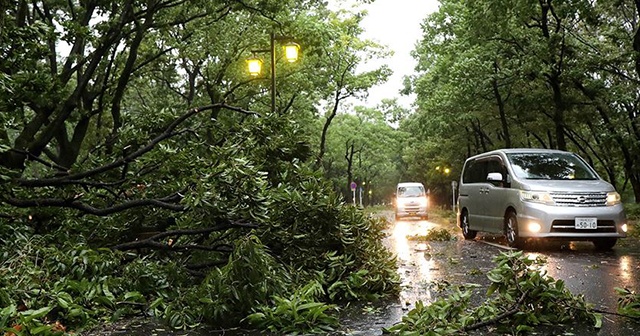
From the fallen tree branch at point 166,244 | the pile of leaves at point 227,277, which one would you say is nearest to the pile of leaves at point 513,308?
the pile of leaves at point 227,277

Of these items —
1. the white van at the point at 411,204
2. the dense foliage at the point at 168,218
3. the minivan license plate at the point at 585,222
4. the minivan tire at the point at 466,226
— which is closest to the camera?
the dense foliage at the point at 168,218

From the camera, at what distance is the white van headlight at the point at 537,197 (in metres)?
10.4

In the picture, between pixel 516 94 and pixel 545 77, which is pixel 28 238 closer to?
pixel 545 77

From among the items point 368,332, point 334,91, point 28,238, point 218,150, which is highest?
point 334,91

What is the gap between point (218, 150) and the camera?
250 inches

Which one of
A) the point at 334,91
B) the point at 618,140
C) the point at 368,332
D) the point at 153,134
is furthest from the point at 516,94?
the point at 368,332

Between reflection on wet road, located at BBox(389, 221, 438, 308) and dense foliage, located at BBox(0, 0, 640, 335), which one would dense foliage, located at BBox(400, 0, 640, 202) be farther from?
reflection on wet road, located at BBox(389, 221, 438, 308)

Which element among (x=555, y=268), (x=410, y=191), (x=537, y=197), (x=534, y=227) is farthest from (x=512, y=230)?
(x=410, y=191)

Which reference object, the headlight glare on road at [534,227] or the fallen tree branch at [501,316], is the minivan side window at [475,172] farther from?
the fallen tree branch at [501,316]

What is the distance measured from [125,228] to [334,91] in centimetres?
2748

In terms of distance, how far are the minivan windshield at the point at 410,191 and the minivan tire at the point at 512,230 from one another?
18481mm

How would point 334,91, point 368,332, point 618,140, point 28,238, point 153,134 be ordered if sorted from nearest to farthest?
1. point 368,332
2. point 28,238
3. point 153,134
4. point 618,140
5. point 334,91

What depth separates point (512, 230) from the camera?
Result: 1123 cm

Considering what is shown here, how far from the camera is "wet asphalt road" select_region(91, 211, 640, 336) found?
16.4ft
